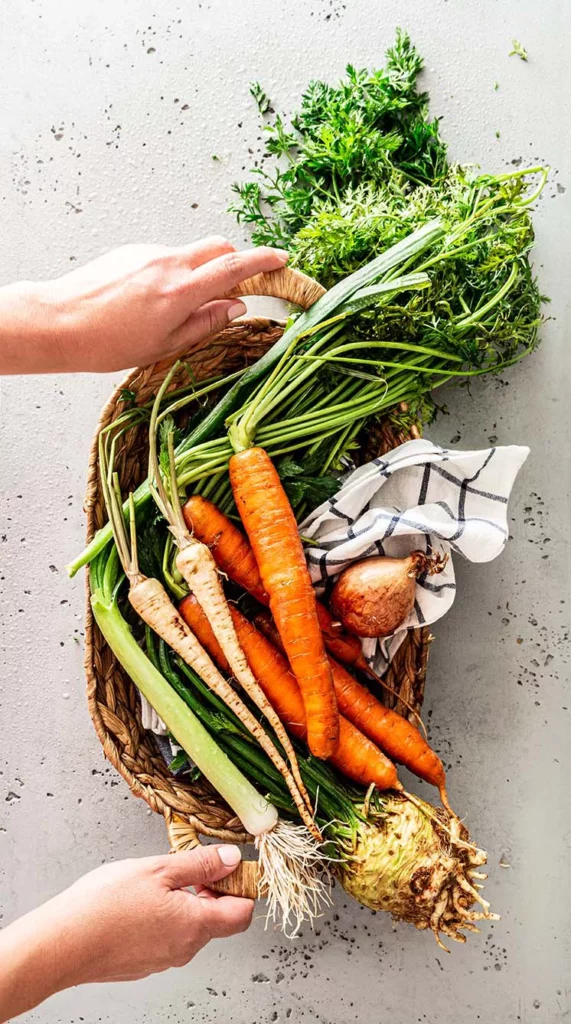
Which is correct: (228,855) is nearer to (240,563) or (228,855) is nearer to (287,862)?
(287,862)

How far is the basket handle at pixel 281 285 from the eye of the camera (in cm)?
163

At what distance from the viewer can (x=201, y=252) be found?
1.57m

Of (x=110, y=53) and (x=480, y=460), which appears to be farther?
(x=110, y=53)

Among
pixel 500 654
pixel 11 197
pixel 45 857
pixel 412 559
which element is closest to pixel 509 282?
pixel 412 559

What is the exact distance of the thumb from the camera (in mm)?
1565

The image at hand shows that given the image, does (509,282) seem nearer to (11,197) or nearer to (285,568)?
(285,568)

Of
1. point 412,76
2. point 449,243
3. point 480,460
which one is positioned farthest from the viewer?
point 412,76

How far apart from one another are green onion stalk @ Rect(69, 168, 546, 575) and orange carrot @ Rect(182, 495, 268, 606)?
7 centimetres

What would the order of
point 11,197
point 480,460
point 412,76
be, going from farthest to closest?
point 11,197
point 412,76
point 480,460

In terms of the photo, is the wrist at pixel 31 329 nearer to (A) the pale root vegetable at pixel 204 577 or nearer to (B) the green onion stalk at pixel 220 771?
(A) the pale root vegetable at pixel 204 577

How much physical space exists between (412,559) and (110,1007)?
1.41 metres

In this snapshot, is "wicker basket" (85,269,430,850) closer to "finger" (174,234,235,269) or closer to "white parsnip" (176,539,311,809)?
"finger" (174,234,235,269)

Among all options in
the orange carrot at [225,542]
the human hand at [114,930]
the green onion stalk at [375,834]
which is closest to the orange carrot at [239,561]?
the orange carrot at [225,542]

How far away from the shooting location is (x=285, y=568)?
5.50 ft
